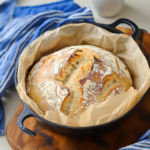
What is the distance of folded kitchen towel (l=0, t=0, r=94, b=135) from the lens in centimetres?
101

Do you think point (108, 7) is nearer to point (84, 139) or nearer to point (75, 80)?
point (75, 80)

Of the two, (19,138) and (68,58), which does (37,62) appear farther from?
(19,138)

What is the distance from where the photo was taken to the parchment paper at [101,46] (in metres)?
0.65

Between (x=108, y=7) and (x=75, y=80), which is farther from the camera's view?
(x=108, y=7)

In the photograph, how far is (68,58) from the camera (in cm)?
79

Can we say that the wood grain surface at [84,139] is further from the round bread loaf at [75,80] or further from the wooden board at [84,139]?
the round bread loaf at [75,80]

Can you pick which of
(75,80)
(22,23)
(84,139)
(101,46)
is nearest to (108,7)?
(101,46)

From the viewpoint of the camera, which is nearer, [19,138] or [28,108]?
[28,108]

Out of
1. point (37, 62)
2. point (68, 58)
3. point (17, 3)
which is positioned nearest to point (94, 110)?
point (68, 58)

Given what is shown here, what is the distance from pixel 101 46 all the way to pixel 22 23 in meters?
0.52

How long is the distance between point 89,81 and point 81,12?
59 cm

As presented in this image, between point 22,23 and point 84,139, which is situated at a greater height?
point 22,23

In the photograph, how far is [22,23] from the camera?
1.18 meters

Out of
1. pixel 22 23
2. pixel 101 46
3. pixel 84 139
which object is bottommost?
pixel 84 139
